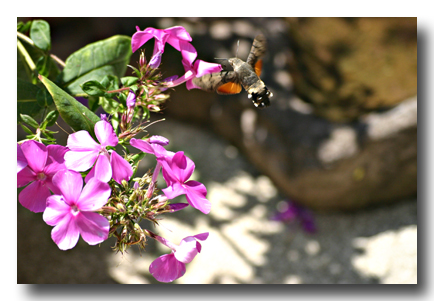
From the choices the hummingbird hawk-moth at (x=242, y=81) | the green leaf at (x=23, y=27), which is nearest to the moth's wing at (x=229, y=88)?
the hummingbird hawk-moth at (x=242, y=81)

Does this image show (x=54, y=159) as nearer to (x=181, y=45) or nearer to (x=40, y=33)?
(x=181, y=45)

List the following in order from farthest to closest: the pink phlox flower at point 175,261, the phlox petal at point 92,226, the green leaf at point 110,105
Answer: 1. the green leaf at point 110,105
2. the pink phlox flower at point 175,261
3. the phlox petal at point 92,226

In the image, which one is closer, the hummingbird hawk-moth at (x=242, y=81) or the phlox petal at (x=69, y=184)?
the phlox petal at (x=69, y=184)

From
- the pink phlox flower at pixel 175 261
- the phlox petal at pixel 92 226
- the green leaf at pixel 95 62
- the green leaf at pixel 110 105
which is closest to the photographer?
the phlox petal at pixel 92 226

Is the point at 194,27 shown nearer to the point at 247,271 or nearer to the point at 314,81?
the point at 314,81

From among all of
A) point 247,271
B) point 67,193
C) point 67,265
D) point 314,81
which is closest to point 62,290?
point 67,193

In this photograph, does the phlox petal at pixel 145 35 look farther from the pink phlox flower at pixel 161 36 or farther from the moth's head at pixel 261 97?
the moth's head at pixel 261 97

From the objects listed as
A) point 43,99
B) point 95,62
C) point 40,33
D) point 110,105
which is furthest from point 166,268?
point 40,33

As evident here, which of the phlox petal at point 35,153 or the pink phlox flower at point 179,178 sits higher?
the phlox petal at point 35,153

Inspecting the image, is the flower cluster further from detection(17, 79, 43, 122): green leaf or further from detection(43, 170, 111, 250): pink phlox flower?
detection(17, 79, 43, 122): green leaf
